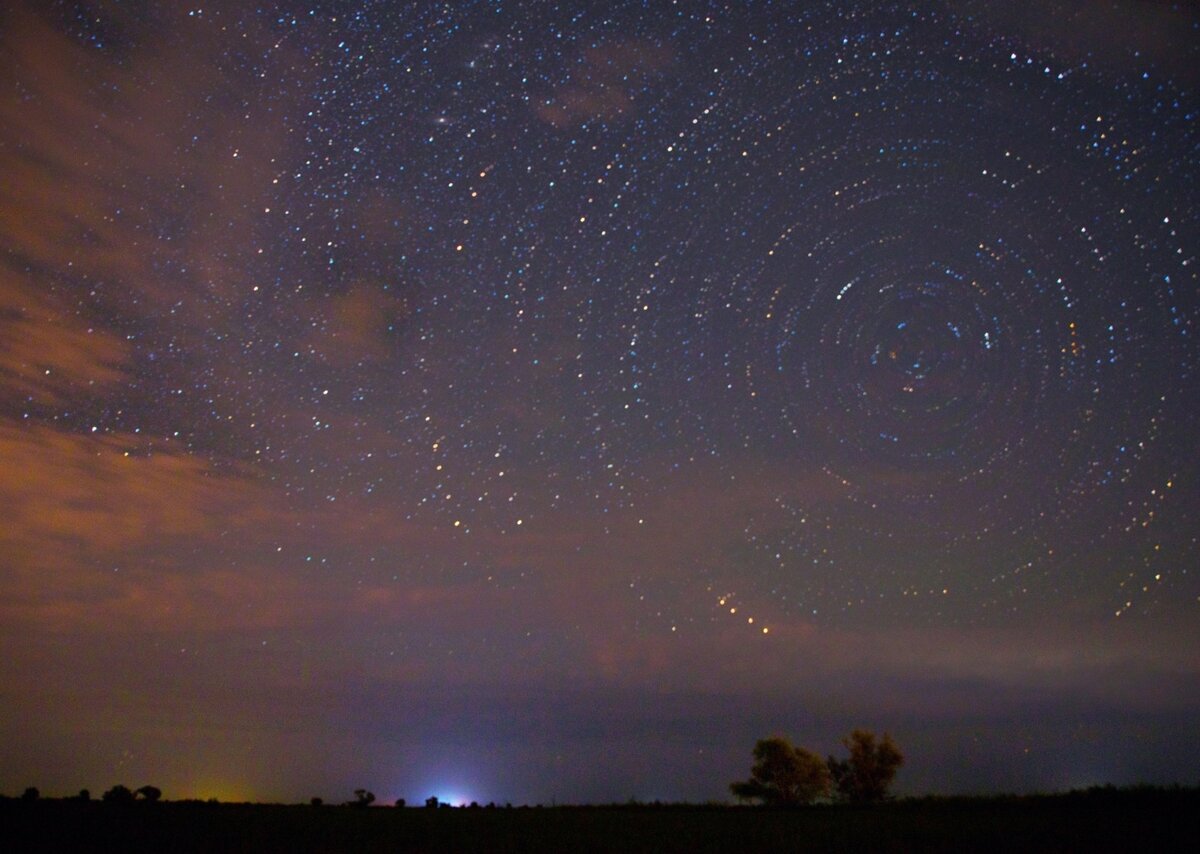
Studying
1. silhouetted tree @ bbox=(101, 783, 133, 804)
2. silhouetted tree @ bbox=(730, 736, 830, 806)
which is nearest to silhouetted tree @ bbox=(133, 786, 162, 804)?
silhouetted tree @ bbox=(101, 783, 133, 804)

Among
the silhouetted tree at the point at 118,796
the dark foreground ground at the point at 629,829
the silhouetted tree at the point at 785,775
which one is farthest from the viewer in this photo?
the silhouetted tree at the point at 785,775

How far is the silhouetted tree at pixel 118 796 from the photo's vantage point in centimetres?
2272

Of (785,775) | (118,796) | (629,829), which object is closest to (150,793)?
(118,796)

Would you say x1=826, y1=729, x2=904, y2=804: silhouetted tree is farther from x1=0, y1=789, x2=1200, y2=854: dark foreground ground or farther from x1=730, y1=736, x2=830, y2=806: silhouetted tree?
x1=0, y1=789, x2=1200, y2=854: dark foreground ground

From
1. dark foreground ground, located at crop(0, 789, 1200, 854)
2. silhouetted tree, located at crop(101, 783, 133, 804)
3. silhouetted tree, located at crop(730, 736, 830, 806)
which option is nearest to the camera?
dark foreground ground, located at crop(0, 789, 1200, 854)

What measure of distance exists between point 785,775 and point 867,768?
489 cm

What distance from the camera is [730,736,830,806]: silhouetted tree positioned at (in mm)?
51078

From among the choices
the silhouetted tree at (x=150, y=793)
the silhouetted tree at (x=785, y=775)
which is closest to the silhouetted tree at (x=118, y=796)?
the silhouetted tree at (x=150, y=793)

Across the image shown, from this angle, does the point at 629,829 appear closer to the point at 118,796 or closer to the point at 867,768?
the point at 118,796

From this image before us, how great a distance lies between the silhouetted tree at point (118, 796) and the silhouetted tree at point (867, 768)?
39422mm

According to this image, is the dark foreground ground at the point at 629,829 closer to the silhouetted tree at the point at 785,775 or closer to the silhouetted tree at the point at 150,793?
the silhouetted tree at the point at 150,793

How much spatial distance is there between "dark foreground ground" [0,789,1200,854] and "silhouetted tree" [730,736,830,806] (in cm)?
2870

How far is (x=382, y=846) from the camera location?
1477cm

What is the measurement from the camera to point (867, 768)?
52.2 m
